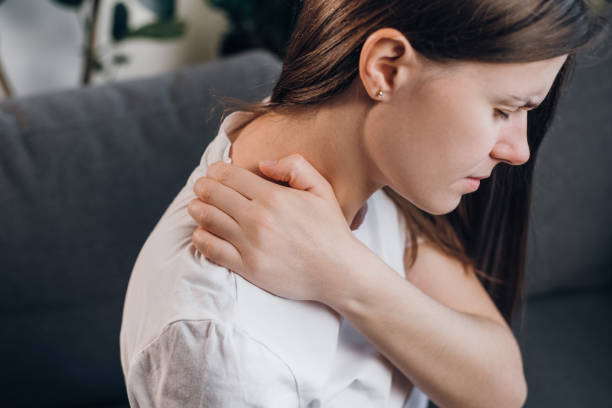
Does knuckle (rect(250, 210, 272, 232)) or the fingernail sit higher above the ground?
the fingernail

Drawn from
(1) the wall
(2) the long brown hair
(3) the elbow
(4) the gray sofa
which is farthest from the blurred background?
(3) the elbow

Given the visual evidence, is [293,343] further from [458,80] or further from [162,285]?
[458,80]

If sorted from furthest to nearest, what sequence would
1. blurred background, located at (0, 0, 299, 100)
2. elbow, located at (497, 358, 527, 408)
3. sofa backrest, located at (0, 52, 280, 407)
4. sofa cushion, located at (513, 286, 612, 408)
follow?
blurred background, located at (0, 0, 299, 100) < sofa cushion, located at (513, 286, 612, 408) < sofa backrest, located at (0, 52, 280, 407) < elbow, located at (497, 358, 527, 408)

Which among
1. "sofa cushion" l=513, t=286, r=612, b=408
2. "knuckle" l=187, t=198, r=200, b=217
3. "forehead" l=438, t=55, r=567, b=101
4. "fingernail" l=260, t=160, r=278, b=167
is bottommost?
"sofa cushion" l=513, t=286, r=612, b=408

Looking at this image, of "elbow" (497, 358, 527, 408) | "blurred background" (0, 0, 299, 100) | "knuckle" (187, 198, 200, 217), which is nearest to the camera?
"knuckle" (187, 198, 200, 217)

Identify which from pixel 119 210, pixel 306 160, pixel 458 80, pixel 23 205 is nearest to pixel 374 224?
pixel 306 160

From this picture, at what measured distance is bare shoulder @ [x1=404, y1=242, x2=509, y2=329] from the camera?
0.83 metres

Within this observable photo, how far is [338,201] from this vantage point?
70 cm

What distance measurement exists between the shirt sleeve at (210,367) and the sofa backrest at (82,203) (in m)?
0.46

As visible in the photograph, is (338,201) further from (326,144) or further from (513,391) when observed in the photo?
(513,391)

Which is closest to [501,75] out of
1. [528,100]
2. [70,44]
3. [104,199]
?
[528,100]

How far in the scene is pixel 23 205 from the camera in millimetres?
935

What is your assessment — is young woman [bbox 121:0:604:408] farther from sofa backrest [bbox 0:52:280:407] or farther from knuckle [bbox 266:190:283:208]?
sofa backrest [bbox 0:52:280:407]

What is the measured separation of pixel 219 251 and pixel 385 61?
0.86 ft
